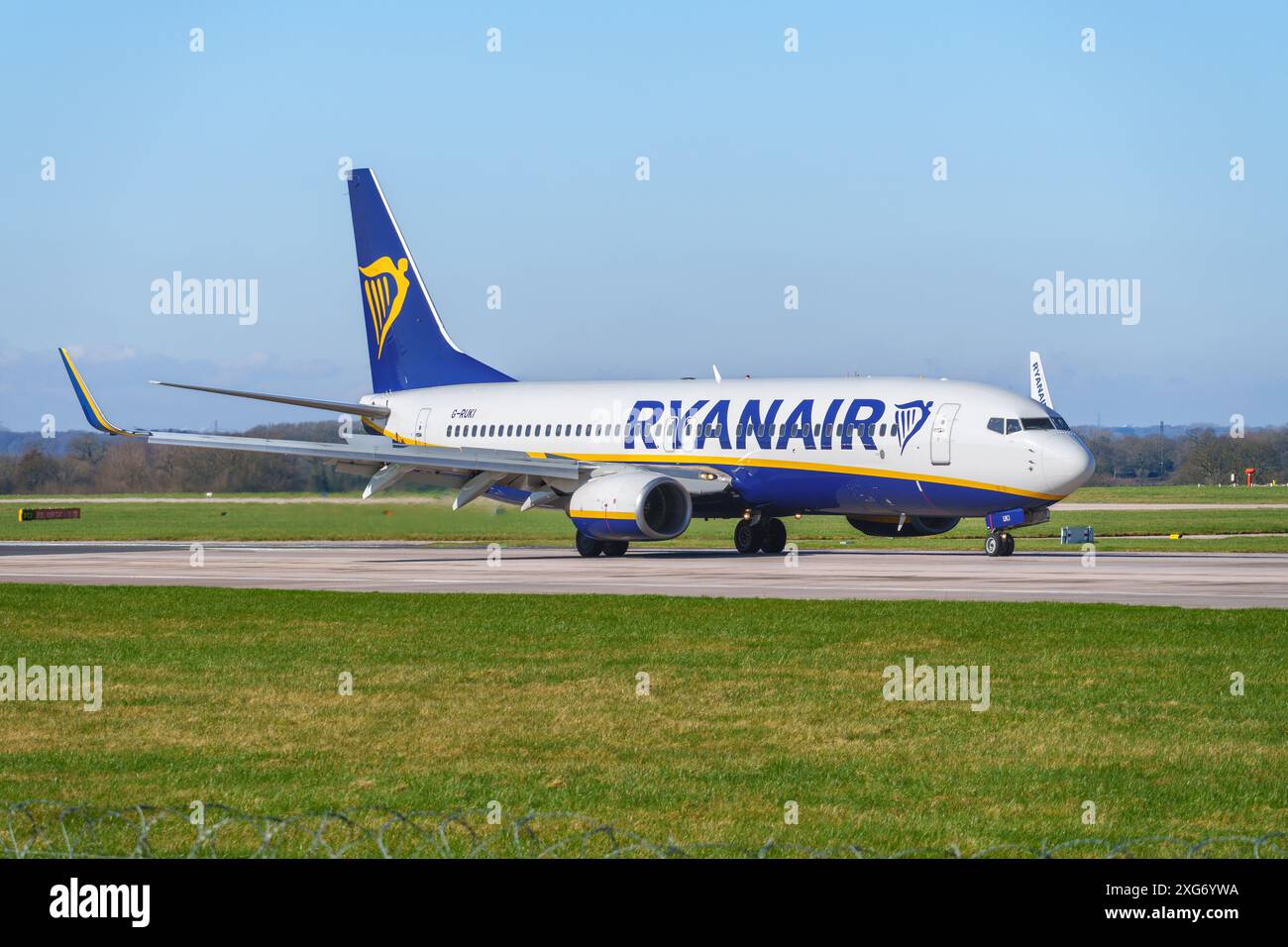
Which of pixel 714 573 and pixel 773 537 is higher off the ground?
pixel 773 537

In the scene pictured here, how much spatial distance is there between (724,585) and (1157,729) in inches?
671

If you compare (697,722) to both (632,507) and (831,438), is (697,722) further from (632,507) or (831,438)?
(831,438)

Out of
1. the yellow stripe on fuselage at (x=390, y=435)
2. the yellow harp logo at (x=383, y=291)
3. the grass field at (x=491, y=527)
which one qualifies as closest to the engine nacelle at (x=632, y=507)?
the grass field at (x=491, y=527)

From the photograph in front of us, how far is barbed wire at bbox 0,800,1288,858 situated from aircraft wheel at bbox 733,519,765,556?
1314 inches

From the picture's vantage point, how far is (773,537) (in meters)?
44.8

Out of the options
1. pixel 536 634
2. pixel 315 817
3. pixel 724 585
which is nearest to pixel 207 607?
pixel 536 634

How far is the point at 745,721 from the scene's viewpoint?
50.0 feet

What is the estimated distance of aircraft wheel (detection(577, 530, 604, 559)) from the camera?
43.4 metres

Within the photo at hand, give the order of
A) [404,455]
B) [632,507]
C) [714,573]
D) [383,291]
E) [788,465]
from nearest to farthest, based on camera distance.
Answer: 1. [714,573]
2. [632,507]
3. [788,465]
4. [404,455]
5. [383,291]

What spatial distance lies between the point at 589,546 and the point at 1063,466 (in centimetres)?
1240

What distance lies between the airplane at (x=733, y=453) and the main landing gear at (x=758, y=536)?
1.9 inches

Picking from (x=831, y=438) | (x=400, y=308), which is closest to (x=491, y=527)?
(x=400, y=308)

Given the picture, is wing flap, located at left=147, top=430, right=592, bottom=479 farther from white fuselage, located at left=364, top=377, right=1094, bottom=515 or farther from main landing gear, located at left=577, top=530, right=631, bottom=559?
white fuselage, located at left=364, top=377, right=1094, bottom=515

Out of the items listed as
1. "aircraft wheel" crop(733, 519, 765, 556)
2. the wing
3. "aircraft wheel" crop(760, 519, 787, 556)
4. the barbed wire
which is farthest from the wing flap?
the barbed wire
